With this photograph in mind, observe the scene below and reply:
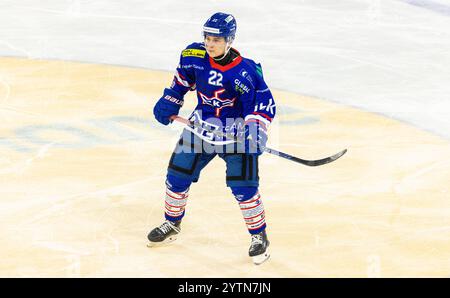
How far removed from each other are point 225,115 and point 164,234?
0.97m

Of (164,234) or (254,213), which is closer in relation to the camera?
(254,213)

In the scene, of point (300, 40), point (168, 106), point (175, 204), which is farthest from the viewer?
point (300, 40)

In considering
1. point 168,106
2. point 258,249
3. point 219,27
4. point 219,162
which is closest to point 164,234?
point 258,249

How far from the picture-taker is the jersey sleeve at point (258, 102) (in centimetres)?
607

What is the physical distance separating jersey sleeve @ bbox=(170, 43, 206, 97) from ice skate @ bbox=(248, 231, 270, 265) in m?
1.12

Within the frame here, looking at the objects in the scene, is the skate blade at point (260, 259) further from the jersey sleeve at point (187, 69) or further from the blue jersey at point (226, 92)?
the jersey sleeve at point (187, 69)

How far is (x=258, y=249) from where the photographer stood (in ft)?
20.5

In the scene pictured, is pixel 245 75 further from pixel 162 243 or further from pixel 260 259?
pixel 162 243

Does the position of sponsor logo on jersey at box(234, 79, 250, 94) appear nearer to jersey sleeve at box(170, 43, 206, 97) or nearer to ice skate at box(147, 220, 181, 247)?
jersey sleeve at box(170, 43, 206, 97)

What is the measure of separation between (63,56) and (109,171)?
12.2 feet

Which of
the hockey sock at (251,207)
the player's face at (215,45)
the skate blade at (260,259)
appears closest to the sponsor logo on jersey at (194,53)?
the player's face at (215,45)

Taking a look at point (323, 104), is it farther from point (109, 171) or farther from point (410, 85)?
point (109, 171)

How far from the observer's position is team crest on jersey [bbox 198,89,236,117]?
20.2 ft

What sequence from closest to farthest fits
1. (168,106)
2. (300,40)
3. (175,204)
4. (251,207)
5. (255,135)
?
1. (255,135)
2. (251,207)
3. (168,106)
4. (175,204)
5. (300,40)
